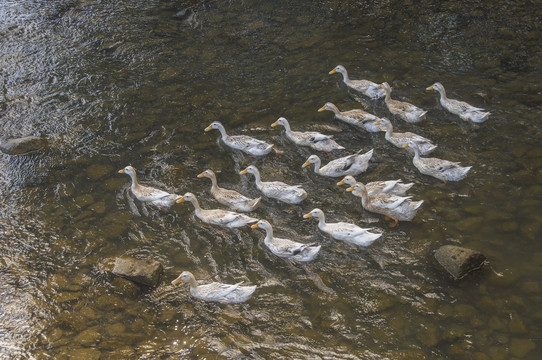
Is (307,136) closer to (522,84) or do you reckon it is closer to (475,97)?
(475,97)

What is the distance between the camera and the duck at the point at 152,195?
9.66 metres

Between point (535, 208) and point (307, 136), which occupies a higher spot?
point (307, 136)

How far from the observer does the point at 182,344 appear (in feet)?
23.2

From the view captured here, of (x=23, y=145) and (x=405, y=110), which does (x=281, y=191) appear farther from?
(x=23, y=145)

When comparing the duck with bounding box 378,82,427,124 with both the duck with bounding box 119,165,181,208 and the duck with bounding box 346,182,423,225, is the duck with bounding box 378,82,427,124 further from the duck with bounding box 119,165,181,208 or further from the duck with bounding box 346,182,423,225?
the duck with bounding box 119,165,181,208

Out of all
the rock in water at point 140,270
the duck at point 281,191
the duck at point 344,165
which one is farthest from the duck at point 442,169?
the rock in water at point 140,270

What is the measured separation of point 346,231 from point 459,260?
6.41 ft

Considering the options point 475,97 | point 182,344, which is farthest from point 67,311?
point 475,97

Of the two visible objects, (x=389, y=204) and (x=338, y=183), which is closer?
(x=389, y=204)

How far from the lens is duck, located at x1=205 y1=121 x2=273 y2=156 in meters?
11.0

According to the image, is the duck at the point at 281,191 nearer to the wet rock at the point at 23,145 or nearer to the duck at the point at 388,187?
the duck at the point at 388,187

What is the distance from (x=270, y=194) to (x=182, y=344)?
12.4 ft

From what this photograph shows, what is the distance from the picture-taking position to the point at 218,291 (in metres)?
7.68

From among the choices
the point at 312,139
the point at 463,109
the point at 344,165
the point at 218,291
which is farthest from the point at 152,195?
the point at 463,109
